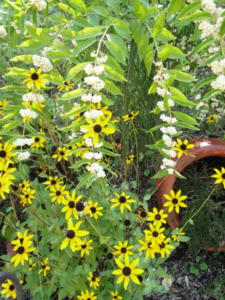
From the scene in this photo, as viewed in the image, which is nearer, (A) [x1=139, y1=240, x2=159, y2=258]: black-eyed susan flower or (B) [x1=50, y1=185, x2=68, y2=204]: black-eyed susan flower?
(A) [x1=139, y1=240, x2=159, y2=258]: black-eyed susan flower

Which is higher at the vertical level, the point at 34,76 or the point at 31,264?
the point at 34,76

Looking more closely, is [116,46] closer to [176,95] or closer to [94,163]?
[176,95]

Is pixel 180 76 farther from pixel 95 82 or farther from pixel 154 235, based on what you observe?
pixel 154 235

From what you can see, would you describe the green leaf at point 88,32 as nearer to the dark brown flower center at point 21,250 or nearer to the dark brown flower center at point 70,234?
the dark brown flower center at point 70,234

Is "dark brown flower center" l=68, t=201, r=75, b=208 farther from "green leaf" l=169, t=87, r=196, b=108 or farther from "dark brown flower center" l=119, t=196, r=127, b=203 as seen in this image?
"green leaf" l=169, t=87, r=196, b=108

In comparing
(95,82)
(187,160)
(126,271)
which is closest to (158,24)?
(95,82)

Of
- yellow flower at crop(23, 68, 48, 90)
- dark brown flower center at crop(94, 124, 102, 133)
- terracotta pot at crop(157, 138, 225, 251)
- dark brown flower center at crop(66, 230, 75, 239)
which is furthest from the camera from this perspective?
Answer: terracotta pot at crop(157, 138, 225, 251)

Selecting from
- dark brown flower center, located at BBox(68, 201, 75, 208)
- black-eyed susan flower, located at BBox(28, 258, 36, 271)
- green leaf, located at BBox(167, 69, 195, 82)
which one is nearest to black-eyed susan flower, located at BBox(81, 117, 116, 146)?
green leaf, located at BBox(167, 69, 195, 82)

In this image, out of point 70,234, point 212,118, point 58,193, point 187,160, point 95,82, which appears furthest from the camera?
point 212,118

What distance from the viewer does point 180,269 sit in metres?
1.75

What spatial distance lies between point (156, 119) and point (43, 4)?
3.52ft

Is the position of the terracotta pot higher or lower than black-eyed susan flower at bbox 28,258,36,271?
higher

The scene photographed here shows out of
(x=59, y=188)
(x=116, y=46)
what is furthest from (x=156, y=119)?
(x=116, y=46)

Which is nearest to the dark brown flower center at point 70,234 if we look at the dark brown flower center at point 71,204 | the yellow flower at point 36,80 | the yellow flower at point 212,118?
the dark brown flower center at point 71,204
